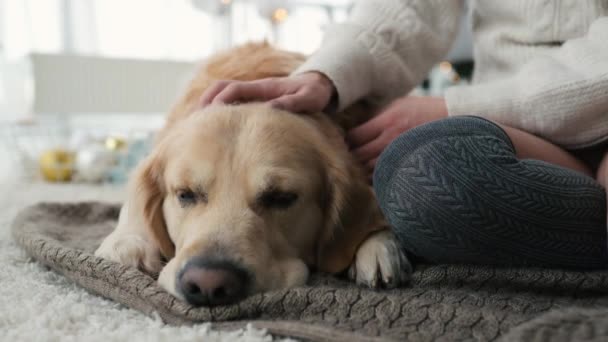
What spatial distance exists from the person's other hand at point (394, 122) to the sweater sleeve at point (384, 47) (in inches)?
4.6

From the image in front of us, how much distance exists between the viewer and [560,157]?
1197mm

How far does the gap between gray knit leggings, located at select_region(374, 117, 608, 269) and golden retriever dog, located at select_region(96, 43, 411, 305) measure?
0.16m

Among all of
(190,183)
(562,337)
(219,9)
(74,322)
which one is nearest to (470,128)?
(562,337)

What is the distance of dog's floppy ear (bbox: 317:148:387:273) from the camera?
1218mm

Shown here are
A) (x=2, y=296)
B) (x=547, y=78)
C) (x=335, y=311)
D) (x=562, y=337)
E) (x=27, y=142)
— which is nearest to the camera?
(x=562, y=337)

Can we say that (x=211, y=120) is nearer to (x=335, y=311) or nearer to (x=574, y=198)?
(x=335, y=311)

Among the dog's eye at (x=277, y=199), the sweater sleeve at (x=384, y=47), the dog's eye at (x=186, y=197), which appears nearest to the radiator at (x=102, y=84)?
the sweater sleeve at (x=384, y=47)

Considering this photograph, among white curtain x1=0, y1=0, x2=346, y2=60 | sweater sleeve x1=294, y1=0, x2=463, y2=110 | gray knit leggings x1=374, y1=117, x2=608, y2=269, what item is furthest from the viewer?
white curtain x1=0, y1=0, x2=346, y2=60

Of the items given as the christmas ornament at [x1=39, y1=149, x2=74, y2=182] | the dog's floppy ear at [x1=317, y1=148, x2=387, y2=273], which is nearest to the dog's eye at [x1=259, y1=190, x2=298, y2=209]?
the dog's floppy ear at [x1=317, y1=148, x2=387, y2=273]

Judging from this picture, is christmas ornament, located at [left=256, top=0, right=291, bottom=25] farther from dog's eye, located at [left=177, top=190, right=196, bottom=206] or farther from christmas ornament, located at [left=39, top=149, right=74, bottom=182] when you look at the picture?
dog's eye, located at [left=177, top=190, right=196, bottom=206]

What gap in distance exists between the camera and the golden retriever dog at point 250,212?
3.30ft

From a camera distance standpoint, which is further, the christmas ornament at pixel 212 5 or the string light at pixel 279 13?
the string light at pixel 279 13

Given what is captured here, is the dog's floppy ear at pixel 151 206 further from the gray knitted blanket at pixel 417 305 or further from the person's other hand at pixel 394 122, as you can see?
the person's other hand at pixel 394 122

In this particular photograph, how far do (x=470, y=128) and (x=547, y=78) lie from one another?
317mm
